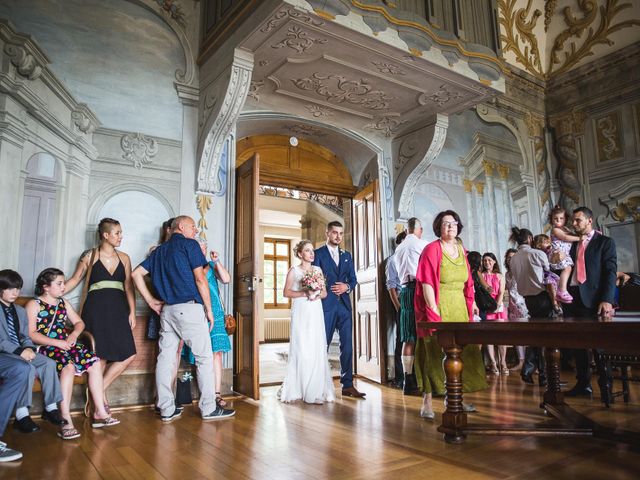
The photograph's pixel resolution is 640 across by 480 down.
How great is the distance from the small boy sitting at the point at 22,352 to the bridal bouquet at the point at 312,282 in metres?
2.06

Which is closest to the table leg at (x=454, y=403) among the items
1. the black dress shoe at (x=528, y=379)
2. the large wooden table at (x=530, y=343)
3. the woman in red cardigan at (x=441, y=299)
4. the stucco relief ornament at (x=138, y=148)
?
the large wooden table at (x=530, y=343)

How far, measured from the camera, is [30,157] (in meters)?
3.84

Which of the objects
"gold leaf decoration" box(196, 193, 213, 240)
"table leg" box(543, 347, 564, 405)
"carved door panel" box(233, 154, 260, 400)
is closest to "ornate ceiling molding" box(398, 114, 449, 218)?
"carved door panel" box(233, 154, 260, 400)

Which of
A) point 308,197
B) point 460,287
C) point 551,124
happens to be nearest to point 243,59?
point 460,287

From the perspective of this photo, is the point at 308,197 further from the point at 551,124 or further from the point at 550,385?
the point at 550,385

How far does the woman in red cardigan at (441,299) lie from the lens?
10.8 ft

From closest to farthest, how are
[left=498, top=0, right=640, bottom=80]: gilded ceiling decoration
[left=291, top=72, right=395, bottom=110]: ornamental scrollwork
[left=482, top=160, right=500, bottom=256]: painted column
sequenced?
[left=291, top=72, right=395, bottom=110]: ornamental scrollwork, [left=482, top=160, right=500, bottom=256]: painted column, [left=498, top=0, right=640, bottom=80]: gilded ceiling decoration

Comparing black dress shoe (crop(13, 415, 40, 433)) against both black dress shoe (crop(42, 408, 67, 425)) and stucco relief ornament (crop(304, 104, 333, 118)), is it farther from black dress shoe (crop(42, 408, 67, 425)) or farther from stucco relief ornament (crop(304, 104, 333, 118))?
stucco relief ornament (crop(304, 104, 333, 118))

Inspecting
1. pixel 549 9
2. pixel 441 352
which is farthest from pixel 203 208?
pixel 549 9

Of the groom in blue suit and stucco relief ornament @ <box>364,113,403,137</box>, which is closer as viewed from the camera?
the groom in blue suit

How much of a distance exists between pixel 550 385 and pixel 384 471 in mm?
1887

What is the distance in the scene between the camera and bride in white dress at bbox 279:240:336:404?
13.9ft

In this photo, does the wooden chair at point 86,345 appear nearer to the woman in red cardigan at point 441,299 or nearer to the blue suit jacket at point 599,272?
the woman in red cardigan at point 441,299

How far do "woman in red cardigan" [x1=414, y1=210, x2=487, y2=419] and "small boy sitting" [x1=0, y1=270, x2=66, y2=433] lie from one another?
8.21ft
